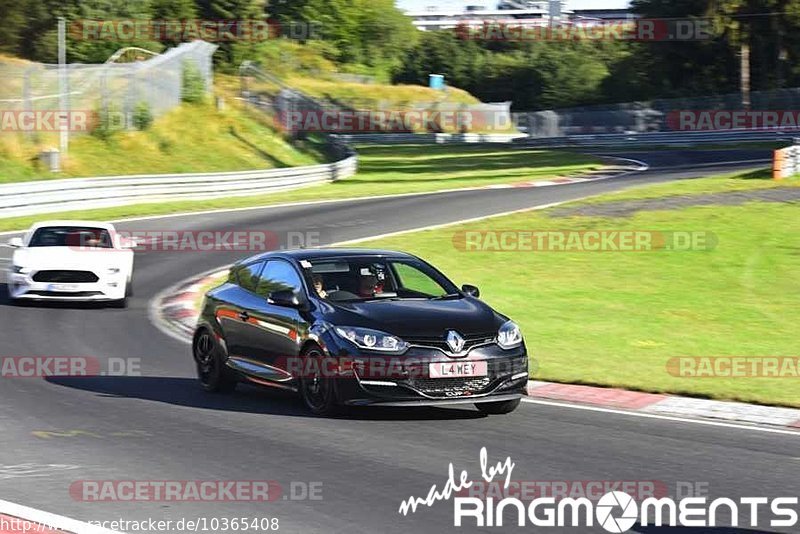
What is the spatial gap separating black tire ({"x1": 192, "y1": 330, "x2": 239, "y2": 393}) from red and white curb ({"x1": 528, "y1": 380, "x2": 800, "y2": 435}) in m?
2.99

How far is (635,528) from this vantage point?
7348mm

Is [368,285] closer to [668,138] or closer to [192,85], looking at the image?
[192,85]

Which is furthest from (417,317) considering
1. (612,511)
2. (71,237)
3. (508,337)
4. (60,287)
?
(71,237)

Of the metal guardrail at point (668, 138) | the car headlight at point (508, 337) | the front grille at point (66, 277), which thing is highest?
the car headlight at point (508, 337)

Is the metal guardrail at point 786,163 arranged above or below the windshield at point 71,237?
below

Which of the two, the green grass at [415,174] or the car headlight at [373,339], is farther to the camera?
the green grass at [415,174]

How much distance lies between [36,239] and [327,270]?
9.38 meters

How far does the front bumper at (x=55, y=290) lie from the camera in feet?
63.3

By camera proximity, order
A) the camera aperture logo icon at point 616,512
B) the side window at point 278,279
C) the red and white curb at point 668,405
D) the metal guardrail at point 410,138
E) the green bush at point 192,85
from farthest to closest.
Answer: the metal guardrail at point 410,138, the green bush at point 192,85, the side window at point 278,279, the red and white curb at point 668,405, the camera aperture logo icon at point 616,512

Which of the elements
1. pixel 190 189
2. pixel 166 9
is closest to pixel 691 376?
pixel 190 189

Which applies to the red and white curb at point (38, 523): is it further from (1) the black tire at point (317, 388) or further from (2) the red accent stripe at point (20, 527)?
(1) the black tire at point (317, 388)

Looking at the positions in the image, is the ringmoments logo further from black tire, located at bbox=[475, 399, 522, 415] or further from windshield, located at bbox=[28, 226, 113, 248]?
windshield, located at bbox=[28, 226, 113, 248]

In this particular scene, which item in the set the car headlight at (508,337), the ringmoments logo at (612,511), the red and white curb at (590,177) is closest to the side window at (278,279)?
the car headlight at (508,337)

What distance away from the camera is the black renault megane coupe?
1076 centimetres
